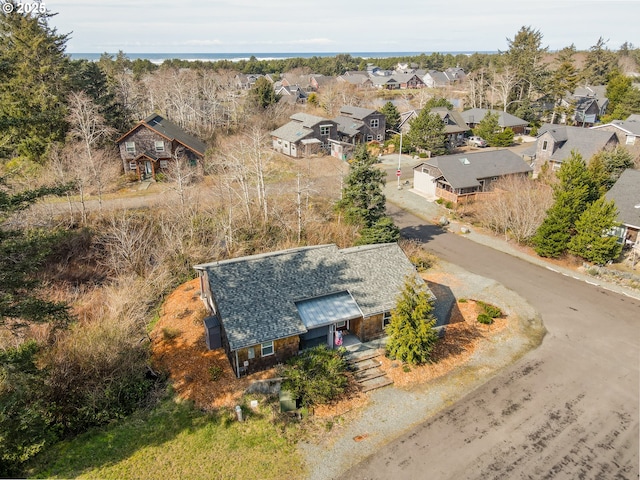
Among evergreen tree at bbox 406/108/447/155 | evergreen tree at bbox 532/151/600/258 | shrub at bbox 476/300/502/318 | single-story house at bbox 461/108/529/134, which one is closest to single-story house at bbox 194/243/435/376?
shrub at bbox 476/300/502/318

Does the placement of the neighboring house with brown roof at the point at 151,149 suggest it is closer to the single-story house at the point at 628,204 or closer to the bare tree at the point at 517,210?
the bare tree at the point at 517,210

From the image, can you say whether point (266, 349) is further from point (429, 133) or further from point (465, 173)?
point (429, 133)

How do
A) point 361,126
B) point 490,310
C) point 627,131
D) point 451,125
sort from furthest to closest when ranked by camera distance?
point 451,125
point 361,126
point 627,131
point 490,310

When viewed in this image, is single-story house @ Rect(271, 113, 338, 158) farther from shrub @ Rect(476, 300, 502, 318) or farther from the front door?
shrub @ Rect(476, 300, 502, 318)

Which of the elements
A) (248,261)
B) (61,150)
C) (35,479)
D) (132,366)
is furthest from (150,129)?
(35,479)

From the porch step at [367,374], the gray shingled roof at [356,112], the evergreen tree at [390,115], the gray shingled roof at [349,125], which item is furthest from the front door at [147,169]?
the evergreen tree at [390,115]

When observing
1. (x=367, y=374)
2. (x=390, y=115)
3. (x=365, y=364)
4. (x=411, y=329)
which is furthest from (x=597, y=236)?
(x=390, y=115)

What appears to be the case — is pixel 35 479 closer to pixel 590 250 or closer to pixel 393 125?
pixel 590 250
